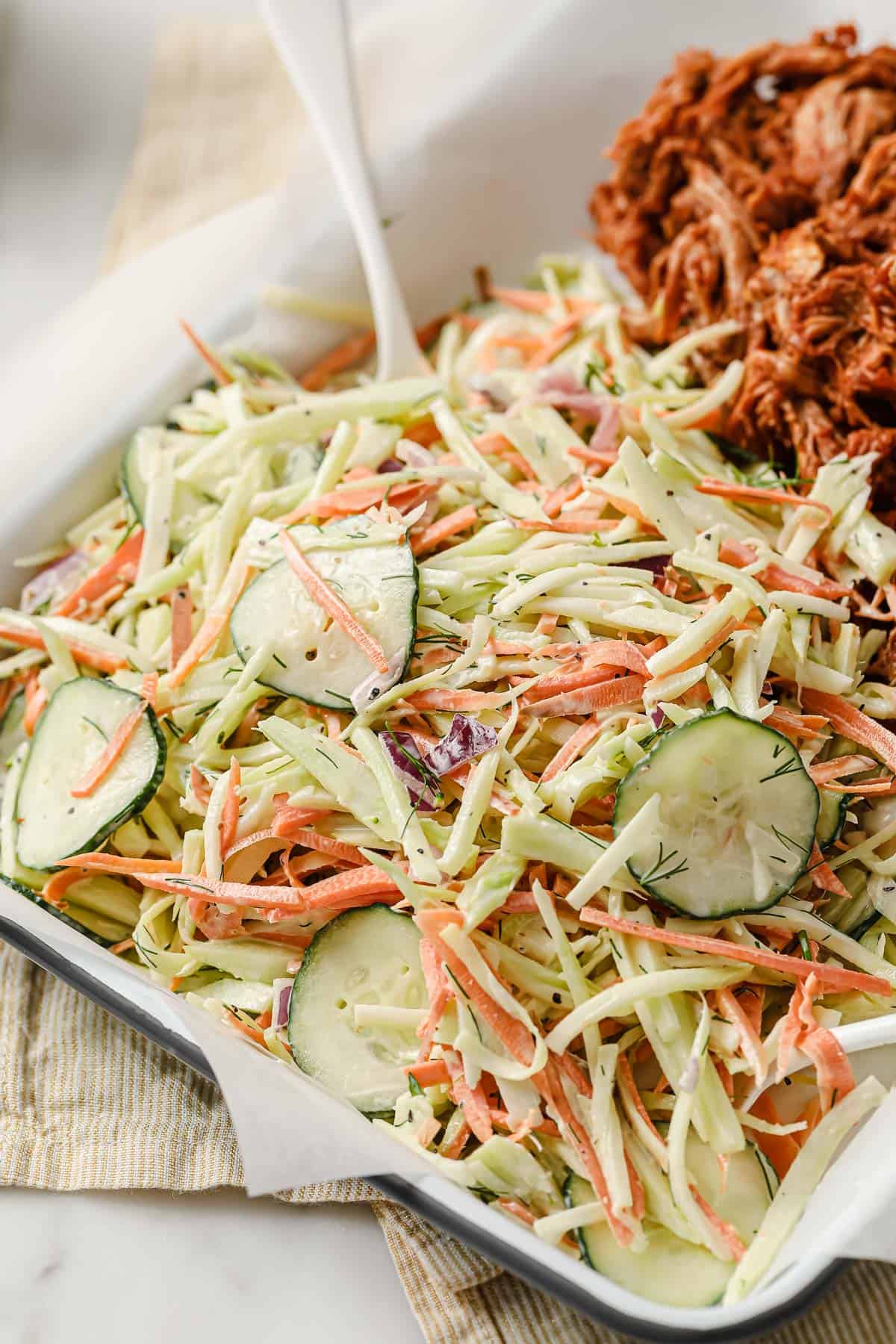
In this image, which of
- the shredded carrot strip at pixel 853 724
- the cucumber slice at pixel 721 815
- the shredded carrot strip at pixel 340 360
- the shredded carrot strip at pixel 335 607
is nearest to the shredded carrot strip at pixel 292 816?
the shredded carrot strip at pixel 335 607

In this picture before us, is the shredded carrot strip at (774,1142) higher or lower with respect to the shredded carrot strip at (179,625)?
lower

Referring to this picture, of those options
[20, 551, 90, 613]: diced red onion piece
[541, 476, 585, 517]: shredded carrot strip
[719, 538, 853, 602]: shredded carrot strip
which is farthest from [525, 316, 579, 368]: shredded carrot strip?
[20, 551, 90, 613]: diced red onion piece

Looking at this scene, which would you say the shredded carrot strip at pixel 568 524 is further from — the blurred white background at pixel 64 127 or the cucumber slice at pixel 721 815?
the blurred white background at pixel 64 127

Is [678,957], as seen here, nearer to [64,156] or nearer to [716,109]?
[716,109]

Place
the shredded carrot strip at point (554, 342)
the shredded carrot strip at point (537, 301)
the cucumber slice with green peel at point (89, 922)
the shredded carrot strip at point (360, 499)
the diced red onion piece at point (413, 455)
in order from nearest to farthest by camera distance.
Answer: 1. the cucumber slice with green peel at point (89, 922)
2. the shredded carrot strip at point (360, 499)
3. the diced red onion piece at point (413, 455)
4. the shredded carrot strip at point (554, 342)
5. the shredded carrot strip at point (537, 301)

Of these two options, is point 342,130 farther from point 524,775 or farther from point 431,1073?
point 431,1073

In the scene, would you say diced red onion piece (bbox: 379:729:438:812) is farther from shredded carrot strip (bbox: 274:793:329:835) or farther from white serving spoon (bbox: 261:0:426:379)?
white serving spoon (bbox: 261:0:426:379)
